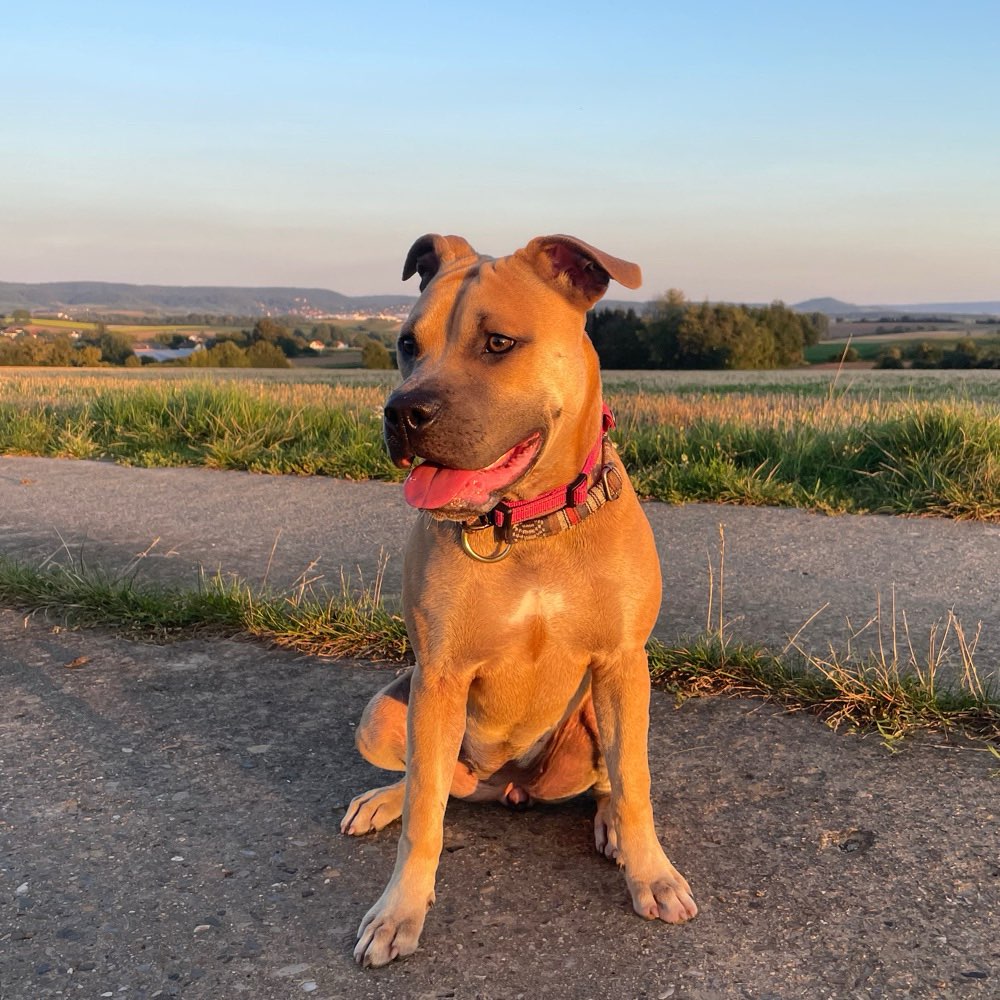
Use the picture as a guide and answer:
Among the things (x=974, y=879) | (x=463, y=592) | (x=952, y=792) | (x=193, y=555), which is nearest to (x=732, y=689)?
(x=952, y=792)

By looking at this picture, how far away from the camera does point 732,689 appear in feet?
12.5

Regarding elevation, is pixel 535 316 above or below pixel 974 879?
above

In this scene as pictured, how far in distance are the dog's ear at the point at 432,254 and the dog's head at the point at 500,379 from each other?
0.62 feet

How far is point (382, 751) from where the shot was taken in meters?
2.95

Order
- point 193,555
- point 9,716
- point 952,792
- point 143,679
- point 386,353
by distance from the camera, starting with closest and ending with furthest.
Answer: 1. point 952,792
2. point 9,716
3. point 143,679
4. point 193,555
5. point 386,353

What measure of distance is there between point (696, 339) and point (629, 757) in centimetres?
4428

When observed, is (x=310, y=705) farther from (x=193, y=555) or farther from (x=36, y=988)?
(x=193, y=555)

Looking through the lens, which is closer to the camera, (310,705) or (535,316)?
(535,316)

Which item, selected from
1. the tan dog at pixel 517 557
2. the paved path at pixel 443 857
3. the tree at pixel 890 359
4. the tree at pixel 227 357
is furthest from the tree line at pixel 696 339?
the tan dog at pixel 517 557

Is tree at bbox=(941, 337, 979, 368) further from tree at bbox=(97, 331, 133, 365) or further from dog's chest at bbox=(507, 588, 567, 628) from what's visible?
dog's chest at bbox=(507, 588, 567, 628)

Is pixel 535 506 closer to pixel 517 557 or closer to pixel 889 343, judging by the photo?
pixel 517 557

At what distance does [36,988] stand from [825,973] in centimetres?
178

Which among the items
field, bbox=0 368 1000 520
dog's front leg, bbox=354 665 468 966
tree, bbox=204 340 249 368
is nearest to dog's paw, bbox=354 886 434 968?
dog's front leg, bbox=354 665 468 966

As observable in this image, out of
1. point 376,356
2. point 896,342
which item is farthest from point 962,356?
point 376,356
